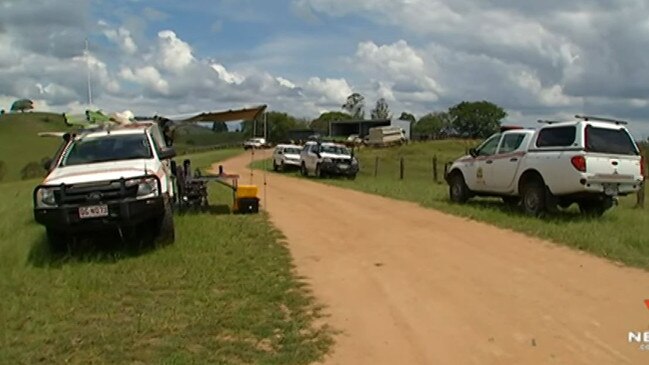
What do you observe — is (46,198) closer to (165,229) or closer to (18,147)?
(165,229)

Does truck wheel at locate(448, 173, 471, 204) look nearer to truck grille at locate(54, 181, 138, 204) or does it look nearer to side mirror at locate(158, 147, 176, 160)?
A: side mirror at locate(158, 147, 176, 160)

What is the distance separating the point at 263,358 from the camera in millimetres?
5410

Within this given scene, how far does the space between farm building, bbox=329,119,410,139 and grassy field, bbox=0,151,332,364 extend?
7600 cm

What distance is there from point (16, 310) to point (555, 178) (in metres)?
9.75

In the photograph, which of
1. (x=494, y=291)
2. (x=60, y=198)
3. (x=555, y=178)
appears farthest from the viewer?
(x=555, y=178)

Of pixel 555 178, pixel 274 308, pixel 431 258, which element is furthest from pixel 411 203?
pixel 274 308

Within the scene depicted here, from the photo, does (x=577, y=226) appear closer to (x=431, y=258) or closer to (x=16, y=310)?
(x=431, y=258)

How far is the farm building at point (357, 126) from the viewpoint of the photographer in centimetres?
8656

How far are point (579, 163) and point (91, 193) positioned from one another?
8452mm

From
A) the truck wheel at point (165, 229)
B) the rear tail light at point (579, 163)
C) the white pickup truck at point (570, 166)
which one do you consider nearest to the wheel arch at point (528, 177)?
the white pickup truck at point (570, 166)

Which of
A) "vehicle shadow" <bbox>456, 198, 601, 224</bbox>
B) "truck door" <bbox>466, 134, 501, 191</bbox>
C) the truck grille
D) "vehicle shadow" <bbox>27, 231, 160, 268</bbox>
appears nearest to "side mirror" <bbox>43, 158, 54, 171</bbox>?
"vehicle shadow" <bbox>27, 231, 160, 268</bbox>

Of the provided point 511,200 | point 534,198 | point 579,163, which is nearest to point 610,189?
point 579,163

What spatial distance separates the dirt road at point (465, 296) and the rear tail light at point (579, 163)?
1.98 meters

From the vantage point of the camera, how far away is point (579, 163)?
40.0 ft
